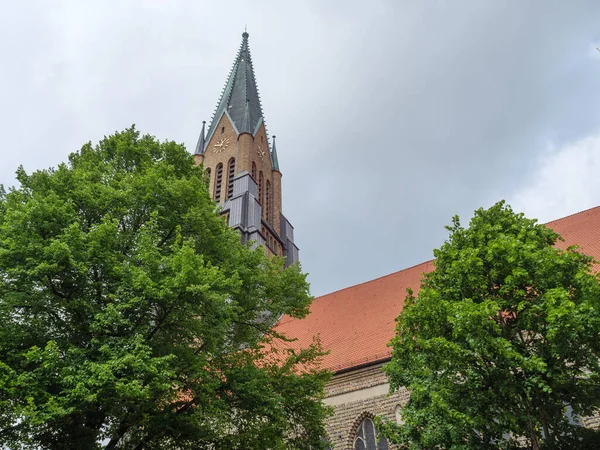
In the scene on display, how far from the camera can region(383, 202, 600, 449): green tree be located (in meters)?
7.17

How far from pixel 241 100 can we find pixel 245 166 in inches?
279

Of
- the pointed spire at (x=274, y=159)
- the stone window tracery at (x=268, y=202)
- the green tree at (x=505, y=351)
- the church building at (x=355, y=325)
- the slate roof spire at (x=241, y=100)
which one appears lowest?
the green tree at (x=505, y=351)

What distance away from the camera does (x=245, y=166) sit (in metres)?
30.9

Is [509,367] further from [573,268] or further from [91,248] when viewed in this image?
[91,248]

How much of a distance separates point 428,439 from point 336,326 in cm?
863

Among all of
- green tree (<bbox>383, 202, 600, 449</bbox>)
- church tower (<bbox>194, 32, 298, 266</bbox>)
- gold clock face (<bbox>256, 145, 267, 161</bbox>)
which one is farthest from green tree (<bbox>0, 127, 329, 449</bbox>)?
gold clock face (<bbox>256, 145, 267, 161</bbox>)

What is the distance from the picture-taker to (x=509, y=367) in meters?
7.50

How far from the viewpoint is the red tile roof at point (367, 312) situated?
13.9 meters

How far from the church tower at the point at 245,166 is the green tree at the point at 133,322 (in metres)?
16.7

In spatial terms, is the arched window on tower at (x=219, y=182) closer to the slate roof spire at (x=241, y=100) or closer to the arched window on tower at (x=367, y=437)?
the slate roof spire at (x=241, y=100)

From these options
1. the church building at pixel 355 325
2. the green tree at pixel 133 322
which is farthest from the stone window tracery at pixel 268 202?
the green tree at pixel 133 322

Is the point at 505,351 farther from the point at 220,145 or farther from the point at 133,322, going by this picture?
the point at 220,145

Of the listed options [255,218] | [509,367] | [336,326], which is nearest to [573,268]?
[509,367]

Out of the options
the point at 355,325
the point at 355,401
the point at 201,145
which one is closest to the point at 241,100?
the point at 201,145
